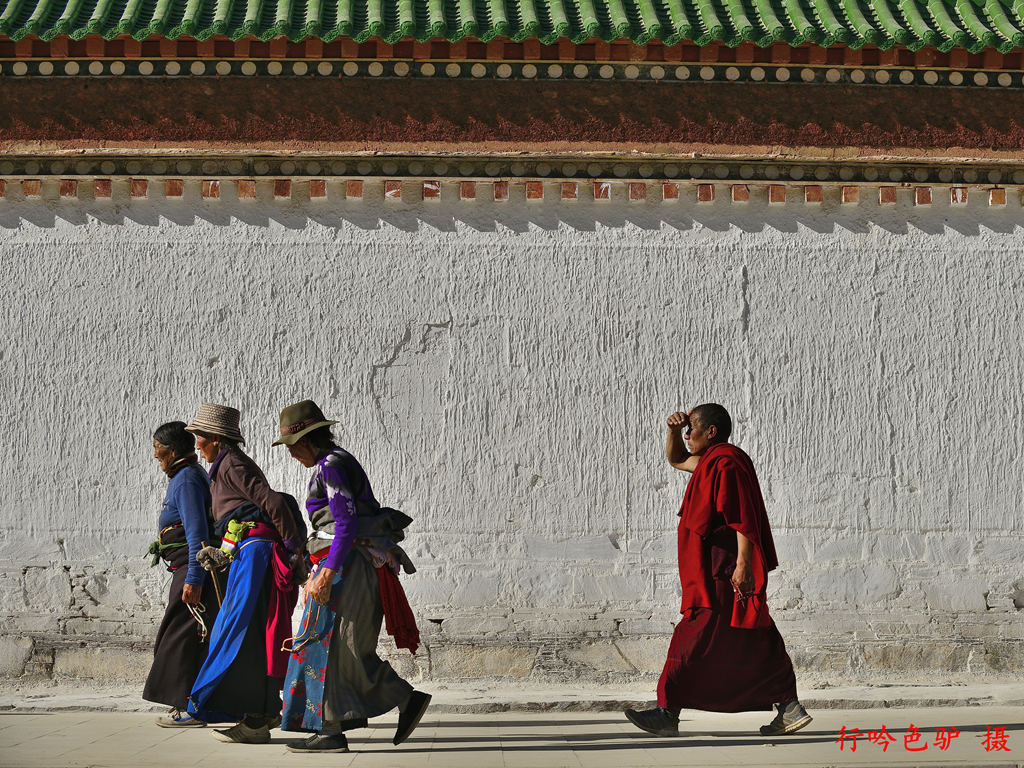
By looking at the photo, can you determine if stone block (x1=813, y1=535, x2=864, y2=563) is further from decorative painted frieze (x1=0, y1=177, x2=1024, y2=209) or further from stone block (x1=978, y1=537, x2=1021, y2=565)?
decorative painted frieze (x1=0, y1=177, x2=1024, y2=209)

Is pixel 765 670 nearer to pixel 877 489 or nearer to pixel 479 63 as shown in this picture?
pixel 877 489

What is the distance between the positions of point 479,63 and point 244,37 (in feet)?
4.50

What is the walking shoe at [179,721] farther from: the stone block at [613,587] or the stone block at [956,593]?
the stone block at [956,593]

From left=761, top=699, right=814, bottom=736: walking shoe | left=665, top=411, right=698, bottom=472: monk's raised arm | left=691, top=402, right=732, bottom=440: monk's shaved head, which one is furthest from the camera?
left=665, top=411, right=698, bottom=472: monk's raised arm

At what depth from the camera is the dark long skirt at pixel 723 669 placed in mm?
5223

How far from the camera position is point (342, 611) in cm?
503

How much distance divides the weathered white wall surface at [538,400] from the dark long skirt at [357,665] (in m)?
1.66

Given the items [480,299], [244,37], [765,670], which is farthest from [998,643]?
[244,37]

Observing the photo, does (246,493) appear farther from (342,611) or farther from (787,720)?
(787,720)

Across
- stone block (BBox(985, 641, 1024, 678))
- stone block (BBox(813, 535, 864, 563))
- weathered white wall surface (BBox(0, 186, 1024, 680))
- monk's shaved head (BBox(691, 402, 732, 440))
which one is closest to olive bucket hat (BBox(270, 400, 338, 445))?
weathered white wall surface (BBox(0, 186, 1024, 680))

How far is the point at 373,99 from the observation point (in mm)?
7051

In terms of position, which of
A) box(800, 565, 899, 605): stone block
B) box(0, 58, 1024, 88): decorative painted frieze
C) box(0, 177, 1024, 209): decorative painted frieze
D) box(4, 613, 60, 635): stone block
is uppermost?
box(0, 58, 1024, 88): decorative painted frieze

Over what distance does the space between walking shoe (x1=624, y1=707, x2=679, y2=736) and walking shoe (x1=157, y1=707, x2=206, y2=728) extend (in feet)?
6.61

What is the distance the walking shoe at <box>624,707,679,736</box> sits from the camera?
17.4 feet
